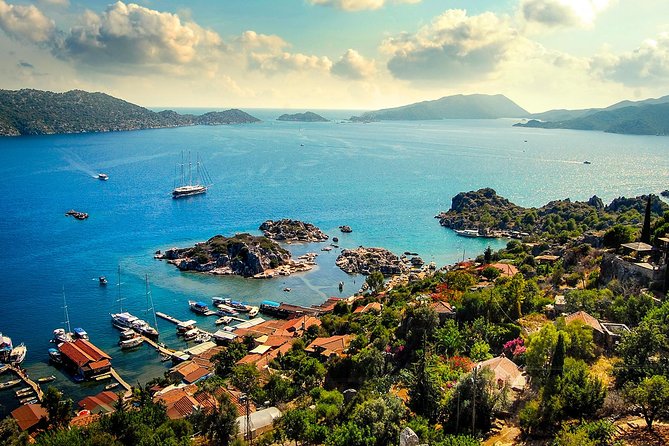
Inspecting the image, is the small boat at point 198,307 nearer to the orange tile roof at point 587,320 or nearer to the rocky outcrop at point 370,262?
the rocky outcrop at point 370,262

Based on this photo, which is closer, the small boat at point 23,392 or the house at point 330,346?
the small boat at point 23,392

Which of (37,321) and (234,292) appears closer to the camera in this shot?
(37,321)

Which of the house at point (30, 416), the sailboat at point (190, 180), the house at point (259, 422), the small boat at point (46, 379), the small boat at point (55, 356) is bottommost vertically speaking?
the small boat at point (46, 379)

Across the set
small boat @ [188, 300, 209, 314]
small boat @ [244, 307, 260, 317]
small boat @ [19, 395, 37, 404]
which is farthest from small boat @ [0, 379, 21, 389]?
small boat @ [244, 307, 260, 317]

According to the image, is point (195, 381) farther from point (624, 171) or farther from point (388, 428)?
point (624, 171)

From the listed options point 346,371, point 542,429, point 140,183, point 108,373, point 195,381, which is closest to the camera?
point 542,429

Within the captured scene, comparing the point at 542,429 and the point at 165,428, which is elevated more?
the point at 542,429

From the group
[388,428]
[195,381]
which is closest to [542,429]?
[388,428]

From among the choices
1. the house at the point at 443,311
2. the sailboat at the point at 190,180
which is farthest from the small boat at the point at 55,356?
the sailboat at the point at 190,180
